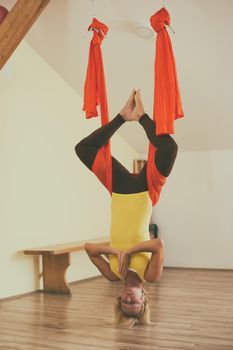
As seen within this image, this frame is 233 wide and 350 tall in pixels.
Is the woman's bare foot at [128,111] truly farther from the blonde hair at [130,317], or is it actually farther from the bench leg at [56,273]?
the bench leg at [56,273]

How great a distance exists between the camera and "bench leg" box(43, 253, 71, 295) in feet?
18.9

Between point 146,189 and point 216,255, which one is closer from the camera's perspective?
point 146,189

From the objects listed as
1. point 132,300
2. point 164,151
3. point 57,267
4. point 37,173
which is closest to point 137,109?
point 164,151

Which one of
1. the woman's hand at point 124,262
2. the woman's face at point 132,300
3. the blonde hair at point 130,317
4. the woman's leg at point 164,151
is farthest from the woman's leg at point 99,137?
the blonde hair at point 130,317

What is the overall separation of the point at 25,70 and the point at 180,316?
3.16 m

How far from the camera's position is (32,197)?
19.3 feet

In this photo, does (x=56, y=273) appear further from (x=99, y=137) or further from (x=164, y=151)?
(x=164, y=151)

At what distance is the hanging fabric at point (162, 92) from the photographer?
2.94 meters

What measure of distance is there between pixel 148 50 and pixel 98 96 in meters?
2.62

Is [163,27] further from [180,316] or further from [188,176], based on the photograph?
[188,176]

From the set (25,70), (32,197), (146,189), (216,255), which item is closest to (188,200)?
(216,255)

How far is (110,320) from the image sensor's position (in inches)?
176

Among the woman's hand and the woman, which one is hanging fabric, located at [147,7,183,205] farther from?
the woman's hand

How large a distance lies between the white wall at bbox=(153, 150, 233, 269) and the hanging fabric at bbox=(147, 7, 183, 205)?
4474mm
